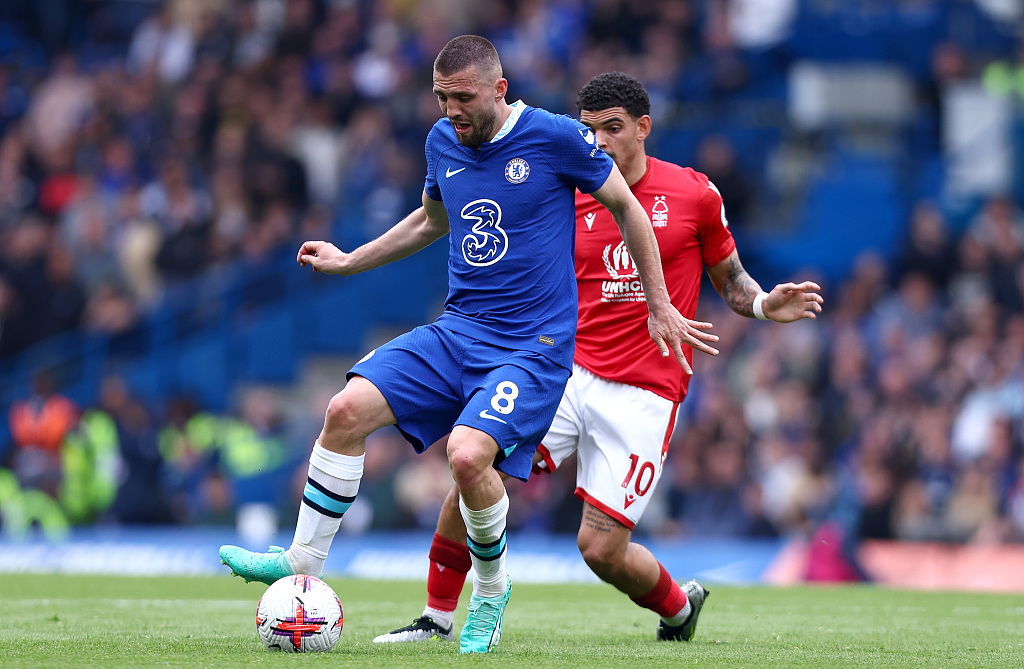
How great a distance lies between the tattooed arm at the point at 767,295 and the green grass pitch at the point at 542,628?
5.05 feet

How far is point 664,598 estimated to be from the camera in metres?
6.84

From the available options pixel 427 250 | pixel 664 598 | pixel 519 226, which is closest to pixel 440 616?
pixel 664 598

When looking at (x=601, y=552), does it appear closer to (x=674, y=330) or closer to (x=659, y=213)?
(x=674, y=330)

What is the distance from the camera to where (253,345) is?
1697cm

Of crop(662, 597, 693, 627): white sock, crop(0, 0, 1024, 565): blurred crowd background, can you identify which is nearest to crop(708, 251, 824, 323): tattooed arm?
crop(662, 597, 693, 627): white sock

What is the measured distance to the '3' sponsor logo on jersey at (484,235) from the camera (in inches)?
236

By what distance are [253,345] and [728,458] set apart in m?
6.35

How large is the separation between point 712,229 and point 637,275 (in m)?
0.44

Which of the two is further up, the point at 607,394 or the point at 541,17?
the point at 541,17

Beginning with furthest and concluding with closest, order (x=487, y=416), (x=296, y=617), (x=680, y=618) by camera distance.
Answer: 1. (x=680, y=618)
2. (x=487, y=416)
3. (x=296, y=617)

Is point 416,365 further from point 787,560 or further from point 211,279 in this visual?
point 211,279

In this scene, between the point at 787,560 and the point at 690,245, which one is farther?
the point at 787,560

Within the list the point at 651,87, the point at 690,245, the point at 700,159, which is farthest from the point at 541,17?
the point at 690,245

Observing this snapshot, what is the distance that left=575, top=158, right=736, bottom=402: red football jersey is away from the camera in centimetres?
698
